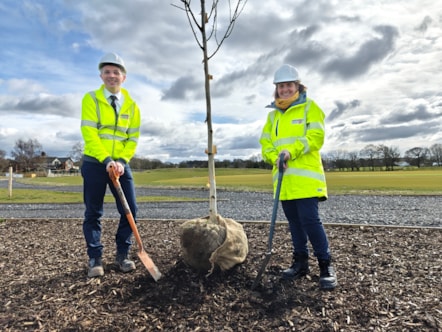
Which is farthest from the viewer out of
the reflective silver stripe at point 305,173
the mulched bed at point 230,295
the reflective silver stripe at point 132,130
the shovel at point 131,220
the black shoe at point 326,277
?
the reflective silver stripe at point 132,130

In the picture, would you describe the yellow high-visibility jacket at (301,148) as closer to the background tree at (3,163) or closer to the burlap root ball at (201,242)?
the burlap root ball at (201,242)

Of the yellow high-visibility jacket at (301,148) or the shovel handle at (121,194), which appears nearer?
the yellow high-visibility jacket at (301,148)

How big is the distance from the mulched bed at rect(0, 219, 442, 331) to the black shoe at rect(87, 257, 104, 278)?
93 mm

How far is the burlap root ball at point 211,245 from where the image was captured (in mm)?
3609

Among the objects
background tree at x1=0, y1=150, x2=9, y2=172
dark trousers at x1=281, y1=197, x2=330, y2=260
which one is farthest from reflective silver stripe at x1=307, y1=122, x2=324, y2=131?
background tree at x1=0, y1=150, x2=9, y2=172

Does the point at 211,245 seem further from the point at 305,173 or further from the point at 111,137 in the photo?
the point at 111,137

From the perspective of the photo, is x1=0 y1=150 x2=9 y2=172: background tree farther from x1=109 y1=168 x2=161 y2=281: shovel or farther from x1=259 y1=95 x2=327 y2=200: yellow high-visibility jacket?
x1=259 y1=95 x2=327 y2=200: yellow high-visibility jacket

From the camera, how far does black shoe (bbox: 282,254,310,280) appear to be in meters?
3.71

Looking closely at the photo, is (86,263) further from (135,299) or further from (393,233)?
(393,233)

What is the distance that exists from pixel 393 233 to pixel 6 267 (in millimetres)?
5640

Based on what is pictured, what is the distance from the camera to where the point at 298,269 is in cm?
377

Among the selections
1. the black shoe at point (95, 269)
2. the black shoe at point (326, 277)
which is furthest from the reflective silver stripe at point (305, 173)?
the black shoe at point (95, 269)

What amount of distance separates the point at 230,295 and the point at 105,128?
7.49 ft

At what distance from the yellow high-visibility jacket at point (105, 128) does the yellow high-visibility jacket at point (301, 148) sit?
1.71 m
